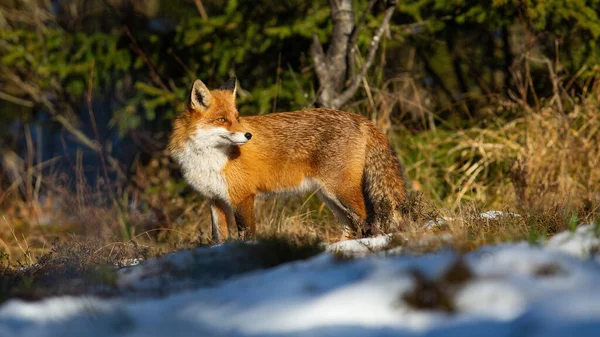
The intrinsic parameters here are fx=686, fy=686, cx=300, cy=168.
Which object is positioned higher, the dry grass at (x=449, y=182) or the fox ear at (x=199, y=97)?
the fox ear at (x=199, y=97)

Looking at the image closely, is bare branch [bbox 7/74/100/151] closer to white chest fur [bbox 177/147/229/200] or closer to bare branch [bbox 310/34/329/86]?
bare branch [bbox 310/34/329/86]

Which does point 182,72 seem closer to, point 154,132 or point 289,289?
point 154,132

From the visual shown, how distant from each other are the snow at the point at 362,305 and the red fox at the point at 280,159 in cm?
279

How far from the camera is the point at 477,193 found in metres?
7.91

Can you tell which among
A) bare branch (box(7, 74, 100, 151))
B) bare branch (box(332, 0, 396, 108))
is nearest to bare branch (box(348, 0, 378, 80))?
bare branch (box(332, 0, 396, 108))

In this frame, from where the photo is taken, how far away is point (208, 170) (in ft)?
19.4

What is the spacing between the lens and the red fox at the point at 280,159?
5906 mm

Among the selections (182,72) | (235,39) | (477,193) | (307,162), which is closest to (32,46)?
(182,72)

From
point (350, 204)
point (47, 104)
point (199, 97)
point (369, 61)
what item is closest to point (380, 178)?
point (350, 204)

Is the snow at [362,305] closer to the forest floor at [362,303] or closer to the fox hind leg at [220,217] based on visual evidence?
the forest floor at [362,303]

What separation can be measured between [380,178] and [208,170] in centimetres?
149

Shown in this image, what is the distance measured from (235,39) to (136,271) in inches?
211

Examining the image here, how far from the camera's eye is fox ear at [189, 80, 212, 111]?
19.4ft

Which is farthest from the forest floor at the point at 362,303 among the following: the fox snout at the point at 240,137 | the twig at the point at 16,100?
the twig at the point at 16,100
